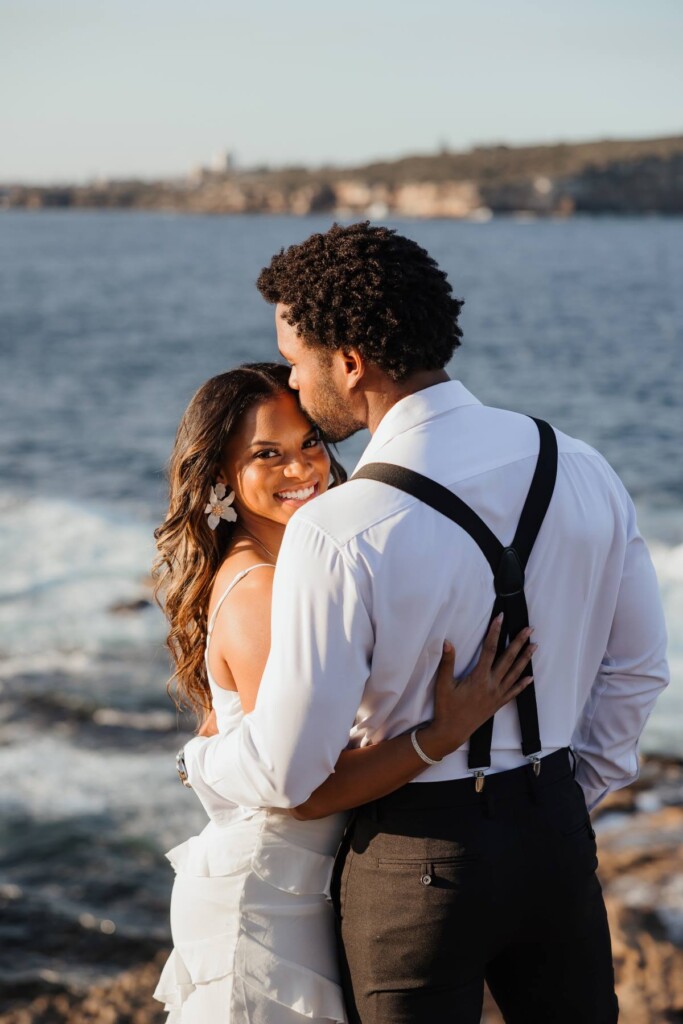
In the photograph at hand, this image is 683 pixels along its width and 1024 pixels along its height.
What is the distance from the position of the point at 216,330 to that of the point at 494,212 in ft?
317

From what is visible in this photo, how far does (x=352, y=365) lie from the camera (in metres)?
2.36

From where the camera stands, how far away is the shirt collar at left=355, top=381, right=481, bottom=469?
89.3 inches

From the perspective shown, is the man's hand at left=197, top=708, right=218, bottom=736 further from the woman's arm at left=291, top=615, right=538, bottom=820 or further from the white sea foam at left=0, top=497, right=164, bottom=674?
the white sea foam at left=0, top=497, right=164, bottom=674

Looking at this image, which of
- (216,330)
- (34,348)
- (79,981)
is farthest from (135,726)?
(216,330)

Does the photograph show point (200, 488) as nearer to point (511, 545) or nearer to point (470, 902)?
point (511, 545)

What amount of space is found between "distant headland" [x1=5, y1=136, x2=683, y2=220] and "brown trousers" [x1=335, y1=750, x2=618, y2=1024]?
95.0m

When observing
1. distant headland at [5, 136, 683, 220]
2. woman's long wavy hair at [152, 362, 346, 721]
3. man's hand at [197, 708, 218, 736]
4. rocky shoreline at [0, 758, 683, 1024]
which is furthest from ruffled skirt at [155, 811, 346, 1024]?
distant headland at [5, 136, 683, 220]

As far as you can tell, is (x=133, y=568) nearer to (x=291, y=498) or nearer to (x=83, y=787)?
(x=83, y=787)

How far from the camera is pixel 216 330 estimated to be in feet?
130

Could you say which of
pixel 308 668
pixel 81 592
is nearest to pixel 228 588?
pixel 308 668

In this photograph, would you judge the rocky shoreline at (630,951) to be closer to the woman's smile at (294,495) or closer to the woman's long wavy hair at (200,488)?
the woman's long wavy hair at (200,488)

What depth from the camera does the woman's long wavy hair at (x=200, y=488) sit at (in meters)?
2.90

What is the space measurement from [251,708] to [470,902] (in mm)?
640

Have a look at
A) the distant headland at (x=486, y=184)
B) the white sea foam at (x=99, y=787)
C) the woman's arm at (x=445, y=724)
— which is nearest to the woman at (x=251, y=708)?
the woman's arm at (x=445, y=724)
